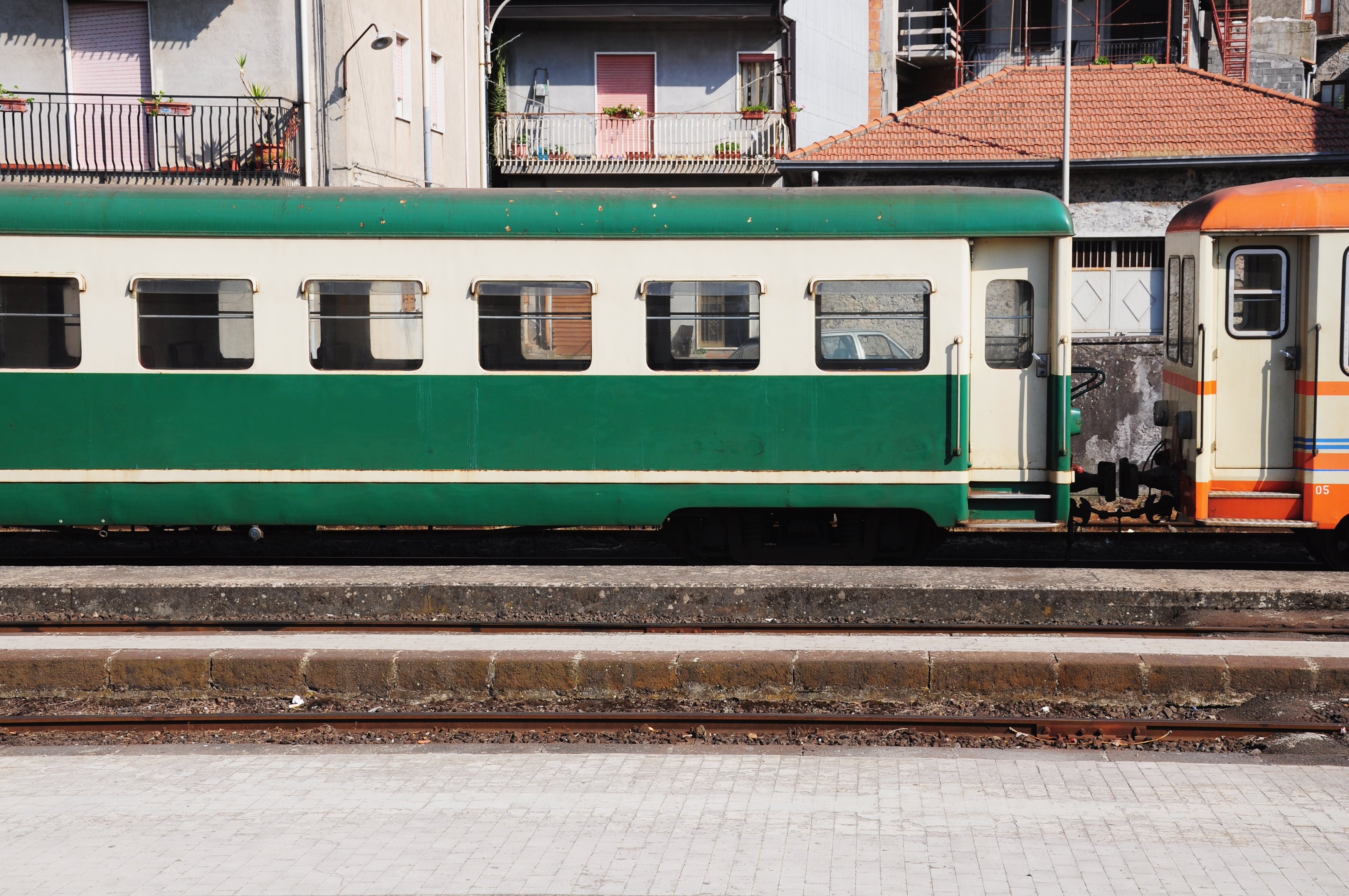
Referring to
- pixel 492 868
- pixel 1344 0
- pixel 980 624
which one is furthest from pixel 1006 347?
pixel 1344 0

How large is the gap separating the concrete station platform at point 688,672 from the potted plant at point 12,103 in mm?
13442

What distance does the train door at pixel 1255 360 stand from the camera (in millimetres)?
10398

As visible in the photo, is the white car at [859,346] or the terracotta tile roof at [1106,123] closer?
the white car at [859,346]

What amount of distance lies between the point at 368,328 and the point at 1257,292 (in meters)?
7.06

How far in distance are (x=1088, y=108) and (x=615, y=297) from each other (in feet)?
52.6

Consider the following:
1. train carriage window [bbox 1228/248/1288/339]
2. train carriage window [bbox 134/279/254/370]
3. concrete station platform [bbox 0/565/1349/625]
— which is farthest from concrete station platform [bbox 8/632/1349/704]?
train carriage window [bbox 1228/248/1288/339]

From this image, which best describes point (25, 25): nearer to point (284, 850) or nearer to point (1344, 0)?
point (284, 850)

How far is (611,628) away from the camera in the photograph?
30.5 ft

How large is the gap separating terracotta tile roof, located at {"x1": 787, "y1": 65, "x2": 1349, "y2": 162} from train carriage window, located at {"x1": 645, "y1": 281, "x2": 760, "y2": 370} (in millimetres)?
12431

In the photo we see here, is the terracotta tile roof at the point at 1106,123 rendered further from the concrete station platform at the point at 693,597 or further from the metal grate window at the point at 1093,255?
the concrete station platform at the point at 693,597

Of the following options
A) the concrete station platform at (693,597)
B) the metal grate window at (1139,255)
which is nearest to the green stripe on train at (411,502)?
the concrete station platform at (693,597)

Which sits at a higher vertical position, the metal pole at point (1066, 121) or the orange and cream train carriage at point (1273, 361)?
the metal pole at point (1066, 121)

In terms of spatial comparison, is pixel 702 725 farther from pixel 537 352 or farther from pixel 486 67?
pixel 486 67

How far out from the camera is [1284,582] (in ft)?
31.4
